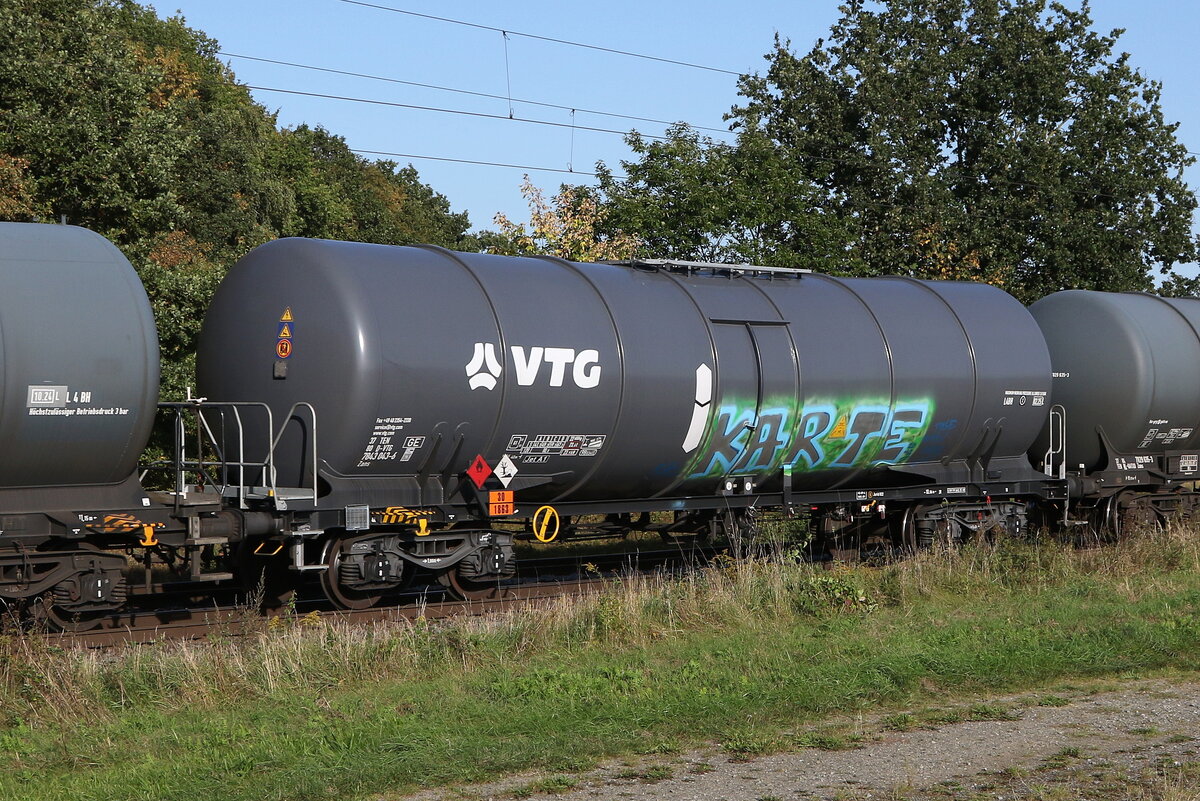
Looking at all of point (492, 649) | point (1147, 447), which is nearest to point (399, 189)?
point (1147, 447)

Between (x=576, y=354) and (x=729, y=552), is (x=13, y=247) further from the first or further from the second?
(x=729, y=552)

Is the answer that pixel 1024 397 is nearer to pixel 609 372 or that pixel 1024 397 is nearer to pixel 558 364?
pixel 609 372

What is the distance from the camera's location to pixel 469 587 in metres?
14.8

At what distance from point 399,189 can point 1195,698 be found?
290 feet

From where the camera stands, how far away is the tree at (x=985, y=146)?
129ft

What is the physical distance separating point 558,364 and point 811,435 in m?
3.98

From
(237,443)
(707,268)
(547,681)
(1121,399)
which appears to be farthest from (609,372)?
(1121,399)

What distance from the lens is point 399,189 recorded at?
93.9m

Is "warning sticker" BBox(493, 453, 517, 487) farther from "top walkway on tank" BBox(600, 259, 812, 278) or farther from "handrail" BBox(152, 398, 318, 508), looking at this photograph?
"top walkway on tank" BBox(600, 259, 812, 278)

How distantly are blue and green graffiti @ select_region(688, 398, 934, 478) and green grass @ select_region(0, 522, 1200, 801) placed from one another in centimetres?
193

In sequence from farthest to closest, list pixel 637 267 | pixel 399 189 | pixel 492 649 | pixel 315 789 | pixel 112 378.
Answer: pixel 399 189
pixel 637 267
pixel 112 378
pixel 492 649
pixel 315 789

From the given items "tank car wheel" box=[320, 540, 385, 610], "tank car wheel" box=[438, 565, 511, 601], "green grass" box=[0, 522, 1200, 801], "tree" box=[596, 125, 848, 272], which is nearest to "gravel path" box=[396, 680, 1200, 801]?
"green grass" box=[0, 522, 1200, 801]

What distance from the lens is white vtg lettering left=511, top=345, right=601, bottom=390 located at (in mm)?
13688

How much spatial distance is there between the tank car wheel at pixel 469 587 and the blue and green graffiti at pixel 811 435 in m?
2.80
